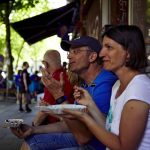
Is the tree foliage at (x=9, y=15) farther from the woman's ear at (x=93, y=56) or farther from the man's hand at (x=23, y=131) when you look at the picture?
the woman's ear at (x=93, y=56)

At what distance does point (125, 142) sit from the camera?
2564 mm

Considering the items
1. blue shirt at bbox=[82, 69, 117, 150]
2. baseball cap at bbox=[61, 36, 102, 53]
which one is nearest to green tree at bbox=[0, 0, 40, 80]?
baseball cap at bbox=[61, 36, 102, 53]

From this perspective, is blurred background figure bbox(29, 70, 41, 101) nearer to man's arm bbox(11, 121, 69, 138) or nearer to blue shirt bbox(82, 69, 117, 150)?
man's arm bbox(11, 121, 69, 138)

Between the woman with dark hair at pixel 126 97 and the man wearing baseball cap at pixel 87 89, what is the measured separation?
1.04ft

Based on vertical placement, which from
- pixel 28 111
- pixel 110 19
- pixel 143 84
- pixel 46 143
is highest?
pixel 110 19

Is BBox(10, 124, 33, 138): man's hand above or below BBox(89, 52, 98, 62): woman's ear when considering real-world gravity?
below

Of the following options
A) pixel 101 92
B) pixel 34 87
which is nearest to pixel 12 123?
pixel 101 92

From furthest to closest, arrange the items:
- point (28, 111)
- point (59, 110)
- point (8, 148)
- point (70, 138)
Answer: point (28, 111), point (8, 148), point (70, 138), point (59, 110)

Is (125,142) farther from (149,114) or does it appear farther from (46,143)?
(46,143)

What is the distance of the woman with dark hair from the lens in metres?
2.54

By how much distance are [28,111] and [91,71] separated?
1423 cm

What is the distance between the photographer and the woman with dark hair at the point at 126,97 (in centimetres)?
254

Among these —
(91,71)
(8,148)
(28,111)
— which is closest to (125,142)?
(91,71)

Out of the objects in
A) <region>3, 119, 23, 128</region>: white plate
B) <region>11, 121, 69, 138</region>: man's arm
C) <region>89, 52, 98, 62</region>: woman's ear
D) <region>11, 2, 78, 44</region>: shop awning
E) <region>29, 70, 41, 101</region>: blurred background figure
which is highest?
<region>11, 2, 78, 44</region>: shop awning
